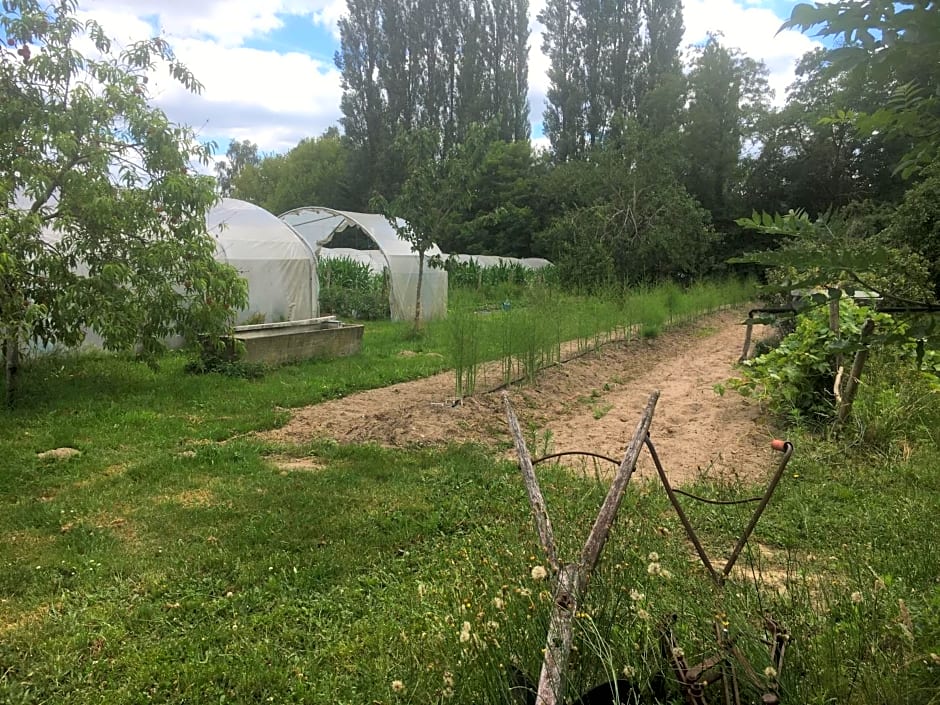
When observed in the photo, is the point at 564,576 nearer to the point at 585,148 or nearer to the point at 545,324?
the point at 545,324

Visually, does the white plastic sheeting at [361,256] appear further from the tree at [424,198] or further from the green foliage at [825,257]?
the green foliage at [825,257]

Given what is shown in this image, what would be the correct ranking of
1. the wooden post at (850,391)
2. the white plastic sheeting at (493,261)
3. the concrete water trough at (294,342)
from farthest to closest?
the white plastic sheeting at (493,261) < the concrete water trough at (294,342) < the wooden post at (850,391)

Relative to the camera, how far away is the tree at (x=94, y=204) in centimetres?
637

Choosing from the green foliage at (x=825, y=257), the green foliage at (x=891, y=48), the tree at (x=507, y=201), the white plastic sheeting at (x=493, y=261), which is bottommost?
the green foliage at (x=825, y=257)

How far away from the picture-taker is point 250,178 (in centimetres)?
5450

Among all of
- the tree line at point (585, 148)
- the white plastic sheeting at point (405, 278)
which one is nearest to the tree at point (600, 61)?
the tree line at point (585, 148)

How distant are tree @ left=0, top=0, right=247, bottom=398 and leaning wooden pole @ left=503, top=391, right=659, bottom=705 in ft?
20.3

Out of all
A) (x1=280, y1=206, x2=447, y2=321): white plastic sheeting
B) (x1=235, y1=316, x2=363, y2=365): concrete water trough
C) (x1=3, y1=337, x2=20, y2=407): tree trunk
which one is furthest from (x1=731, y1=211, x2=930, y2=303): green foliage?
(x1=280, y1=206, x2=447, y2=321): white plastic sheeting

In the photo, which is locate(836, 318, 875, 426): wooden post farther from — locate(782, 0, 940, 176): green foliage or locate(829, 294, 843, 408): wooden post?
locate(782, 0, 940, 176): green foliage

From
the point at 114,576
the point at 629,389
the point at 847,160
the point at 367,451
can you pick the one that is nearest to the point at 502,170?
the point at 847,160

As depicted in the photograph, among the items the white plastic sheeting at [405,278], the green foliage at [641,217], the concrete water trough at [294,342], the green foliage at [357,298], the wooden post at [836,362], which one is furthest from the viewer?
the green foliage at [641,217]

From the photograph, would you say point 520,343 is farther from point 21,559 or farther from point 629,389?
point 21,559

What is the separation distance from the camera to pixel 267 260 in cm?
1269

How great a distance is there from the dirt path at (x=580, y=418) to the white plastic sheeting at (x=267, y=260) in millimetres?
5899
